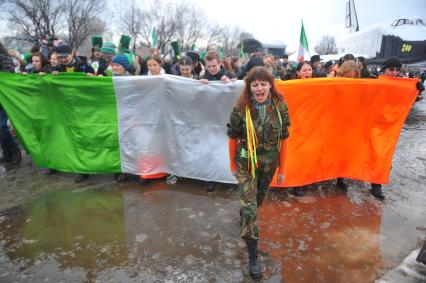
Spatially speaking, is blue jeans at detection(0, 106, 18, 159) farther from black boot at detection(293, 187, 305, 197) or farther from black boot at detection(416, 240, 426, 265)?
black boot at detection(416, 240, 426, 265)

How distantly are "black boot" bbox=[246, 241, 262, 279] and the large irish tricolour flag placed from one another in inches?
67.6

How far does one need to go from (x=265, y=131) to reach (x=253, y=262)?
1.18m

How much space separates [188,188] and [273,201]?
1256 millimetres

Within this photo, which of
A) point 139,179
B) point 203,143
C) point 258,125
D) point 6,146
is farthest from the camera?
point 6,146

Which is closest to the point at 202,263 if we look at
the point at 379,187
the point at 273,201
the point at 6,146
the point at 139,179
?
the point at 273,201

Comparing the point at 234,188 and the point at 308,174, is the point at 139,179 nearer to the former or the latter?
the point at 234,188

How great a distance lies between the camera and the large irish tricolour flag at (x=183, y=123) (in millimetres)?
4234

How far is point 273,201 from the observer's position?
427 cm

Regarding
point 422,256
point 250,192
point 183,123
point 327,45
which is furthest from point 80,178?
point 327,45

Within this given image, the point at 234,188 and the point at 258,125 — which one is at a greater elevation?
the point at 258,125

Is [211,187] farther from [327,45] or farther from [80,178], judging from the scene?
[327,45]

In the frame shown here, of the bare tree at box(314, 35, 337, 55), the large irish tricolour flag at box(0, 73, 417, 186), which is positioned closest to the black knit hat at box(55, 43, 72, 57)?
the large irish tricolour flag at box(0, 73, 417, 186)

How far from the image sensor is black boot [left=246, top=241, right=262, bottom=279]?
2.75 metres

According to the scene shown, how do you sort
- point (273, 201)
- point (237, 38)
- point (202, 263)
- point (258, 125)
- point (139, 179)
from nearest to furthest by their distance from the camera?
point (258, 125) < point (202, 263) < point (273, 201) < point (139, 179) < point (237, 38)
